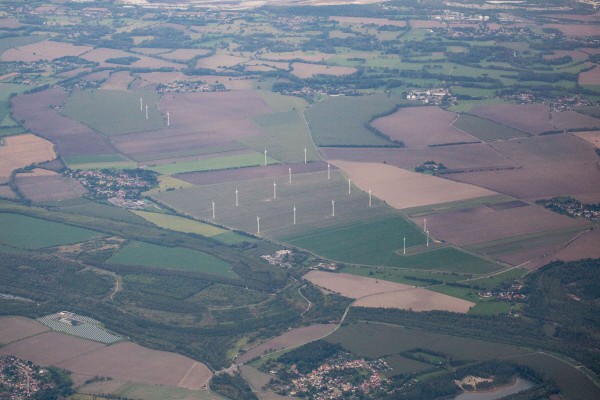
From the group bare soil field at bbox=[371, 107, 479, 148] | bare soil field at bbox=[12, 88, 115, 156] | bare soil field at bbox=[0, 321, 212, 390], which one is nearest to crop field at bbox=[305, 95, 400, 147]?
bare soil field at bbox=[371, 107, 479, 148]

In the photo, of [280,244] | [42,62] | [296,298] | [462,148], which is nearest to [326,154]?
[462,148]

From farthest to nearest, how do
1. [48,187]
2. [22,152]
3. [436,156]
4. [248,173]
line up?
[22,152], [436,156], [248,173], [48,187]

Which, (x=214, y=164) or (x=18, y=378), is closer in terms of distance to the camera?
(x=18, y=378)

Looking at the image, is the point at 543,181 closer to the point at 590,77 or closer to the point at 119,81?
the point at 590,77

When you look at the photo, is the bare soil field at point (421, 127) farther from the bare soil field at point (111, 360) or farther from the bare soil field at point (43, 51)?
the bare soil field at point (43, 51)

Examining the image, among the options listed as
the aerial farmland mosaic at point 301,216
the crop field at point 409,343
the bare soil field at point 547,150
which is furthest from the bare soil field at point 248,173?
the crop field at point 409,343

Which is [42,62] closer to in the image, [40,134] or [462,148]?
[40,134]

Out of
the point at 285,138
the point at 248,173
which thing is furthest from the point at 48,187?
the point at 285,138
